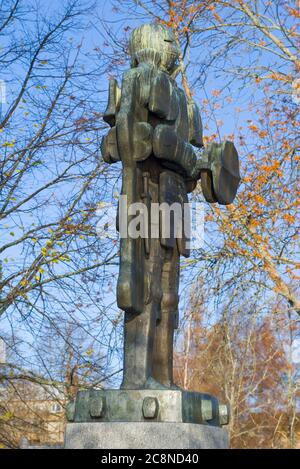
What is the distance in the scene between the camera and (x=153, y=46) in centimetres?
534

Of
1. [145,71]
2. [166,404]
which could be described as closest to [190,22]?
[145,71]

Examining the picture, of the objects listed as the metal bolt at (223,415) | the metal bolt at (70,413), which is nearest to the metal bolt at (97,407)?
the metal bolt at (70,413)

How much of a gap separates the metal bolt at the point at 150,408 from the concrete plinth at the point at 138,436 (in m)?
0.05

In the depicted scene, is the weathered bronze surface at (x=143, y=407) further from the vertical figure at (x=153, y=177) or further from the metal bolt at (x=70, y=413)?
the vertical figure at (x=153, y=177)

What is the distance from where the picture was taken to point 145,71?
5.12m

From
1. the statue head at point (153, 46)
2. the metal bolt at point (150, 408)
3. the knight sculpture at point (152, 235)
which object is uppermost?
the statue head at point (153, 46)

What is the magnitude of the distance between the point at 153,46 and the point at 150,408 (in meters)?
2.52

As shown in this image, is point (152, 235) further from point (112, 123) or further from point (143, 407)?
point (143, 407)

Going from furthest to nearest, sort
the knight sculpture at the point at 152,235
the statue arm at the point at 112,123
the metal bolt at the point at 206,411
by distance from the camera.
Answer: the statue arm at the point at 112,123
the metal bolt at the point at 206,411
the knight sculpture at the point at 152,235

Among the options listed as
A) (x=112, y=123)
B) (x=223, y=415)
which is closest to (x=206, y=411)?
(x=223, y=415)

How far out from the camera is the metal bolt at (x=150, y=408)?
4320 mm

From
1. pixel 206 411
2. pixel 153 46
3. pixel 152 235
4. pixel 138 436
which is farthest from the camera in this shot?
pixel 153 46

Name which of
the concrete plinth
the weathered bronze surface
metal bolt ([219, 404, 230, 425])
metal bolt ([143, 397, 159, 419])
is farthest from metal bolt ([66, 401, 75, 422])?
metal bolt ([219, 404, 230, 425])

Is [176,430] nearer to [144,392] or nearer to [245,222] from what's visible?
[144,392]
